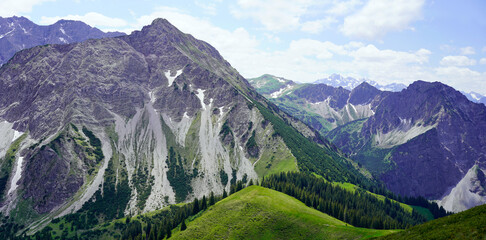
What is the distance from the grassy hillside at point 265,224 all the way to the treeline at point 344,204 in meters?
20.1

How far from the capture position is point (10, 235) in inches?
6314

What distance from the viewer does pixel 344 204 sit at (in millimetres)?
156500

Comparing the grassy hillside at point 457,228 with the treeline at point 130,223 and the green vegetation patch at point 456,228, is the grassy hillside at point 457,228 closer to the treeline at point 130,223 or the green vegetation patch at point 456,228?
the green vegetation patch at point 456,228

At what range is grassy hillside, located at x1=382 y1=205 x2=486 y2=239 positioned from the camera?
45.5 m

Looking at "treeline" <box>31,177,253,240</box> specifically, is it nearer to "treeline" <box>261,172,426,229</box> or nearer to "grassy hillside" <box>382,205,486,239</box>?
"treeline" <box>261,172,426,229</box>

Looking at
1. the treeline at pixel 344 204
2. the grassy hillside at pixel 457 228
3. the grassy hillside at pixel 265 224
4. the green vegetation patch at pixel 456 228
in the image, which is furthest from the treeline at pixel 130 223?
the grassy hillside at pixel 457 228

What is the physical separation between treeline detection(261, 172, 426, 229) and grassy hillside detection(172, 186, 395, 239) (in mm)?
20140

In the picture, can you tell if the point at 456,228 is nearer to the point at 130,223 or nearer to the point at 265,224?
the point at 265,224

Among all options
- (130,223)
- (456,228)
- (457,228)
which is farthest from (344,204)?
(130,223)

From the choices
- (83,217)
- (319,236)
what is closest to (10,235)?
(83,217)

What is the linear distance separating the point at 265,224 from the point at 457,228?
6546 cm

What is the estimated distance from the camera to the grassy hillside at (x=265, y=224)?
9388 centimetres

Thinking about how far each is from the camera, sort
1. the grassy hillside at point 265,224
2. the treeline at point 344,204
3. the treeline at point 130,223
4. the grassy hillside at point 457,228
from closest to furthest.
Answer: the grassy hillside at point 457,228 < the grassy hillside at point 265,224 < the treeline at point 344,204 < the treeline at point 130,223

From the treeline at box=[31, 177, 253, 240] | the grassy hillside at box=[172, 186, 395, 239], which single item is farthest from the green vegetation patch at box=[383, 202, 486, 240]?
the treeline at box=[31, 177, 253, 240]
